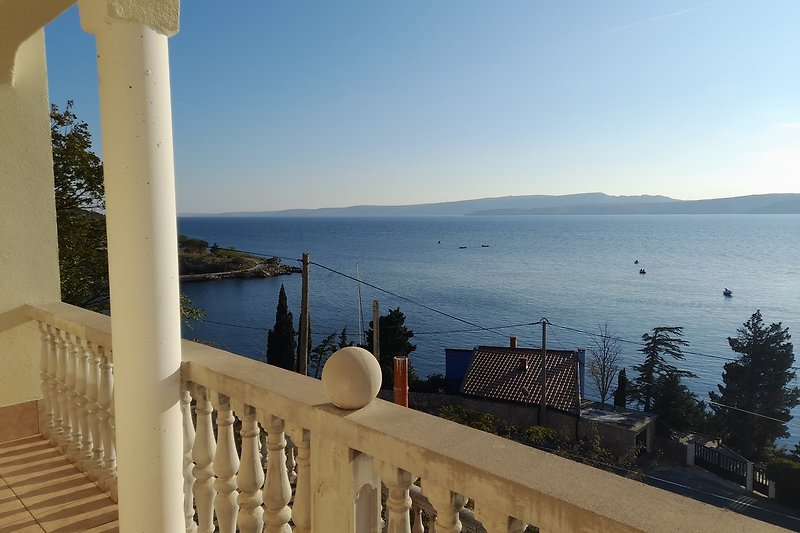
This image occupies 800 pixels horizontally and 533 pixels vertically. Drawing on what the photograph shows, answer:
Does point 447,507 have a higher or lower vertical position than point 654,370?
higher

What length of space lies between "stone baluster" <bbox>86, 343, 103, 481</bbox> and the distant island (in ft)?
206

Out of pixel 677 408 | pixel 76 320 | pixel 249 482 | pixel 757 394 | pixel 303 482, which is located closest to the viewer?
pixel 303 482

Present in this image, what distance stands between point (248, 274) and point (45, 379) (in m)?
68.6

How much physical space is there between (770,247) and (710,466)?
362 ft

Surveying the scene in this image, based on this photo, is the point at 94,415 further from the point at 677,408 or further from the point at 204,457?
the point at 677,408

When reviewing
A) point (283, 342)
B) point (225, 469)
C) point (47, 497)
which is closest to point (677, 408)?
point (283, 342)

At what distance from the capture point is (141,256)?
1.75m

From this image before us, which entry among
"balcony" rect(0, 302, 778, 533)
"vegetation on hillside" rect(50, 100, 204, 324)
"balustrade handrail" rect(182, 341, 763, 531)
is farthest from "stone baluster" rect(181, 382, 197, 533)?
"vegetation on hillside" rect(50, 100, 204, 324)

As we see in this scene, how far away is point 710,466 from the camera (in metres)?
24.1

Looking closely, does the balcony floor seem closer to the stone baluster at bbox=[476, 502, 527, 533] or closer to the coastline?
the stone baluster at bbox=[476, 502, 527, 533]

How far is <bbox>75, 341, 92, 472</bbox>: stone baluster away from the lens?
2.84m

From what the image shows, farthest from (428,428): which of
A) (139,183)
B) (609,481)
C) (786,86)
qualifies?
(786,86)

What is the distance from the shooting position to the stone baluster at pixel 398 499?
1.22m

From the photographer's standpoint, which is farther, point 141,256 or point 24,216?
point 24,216
